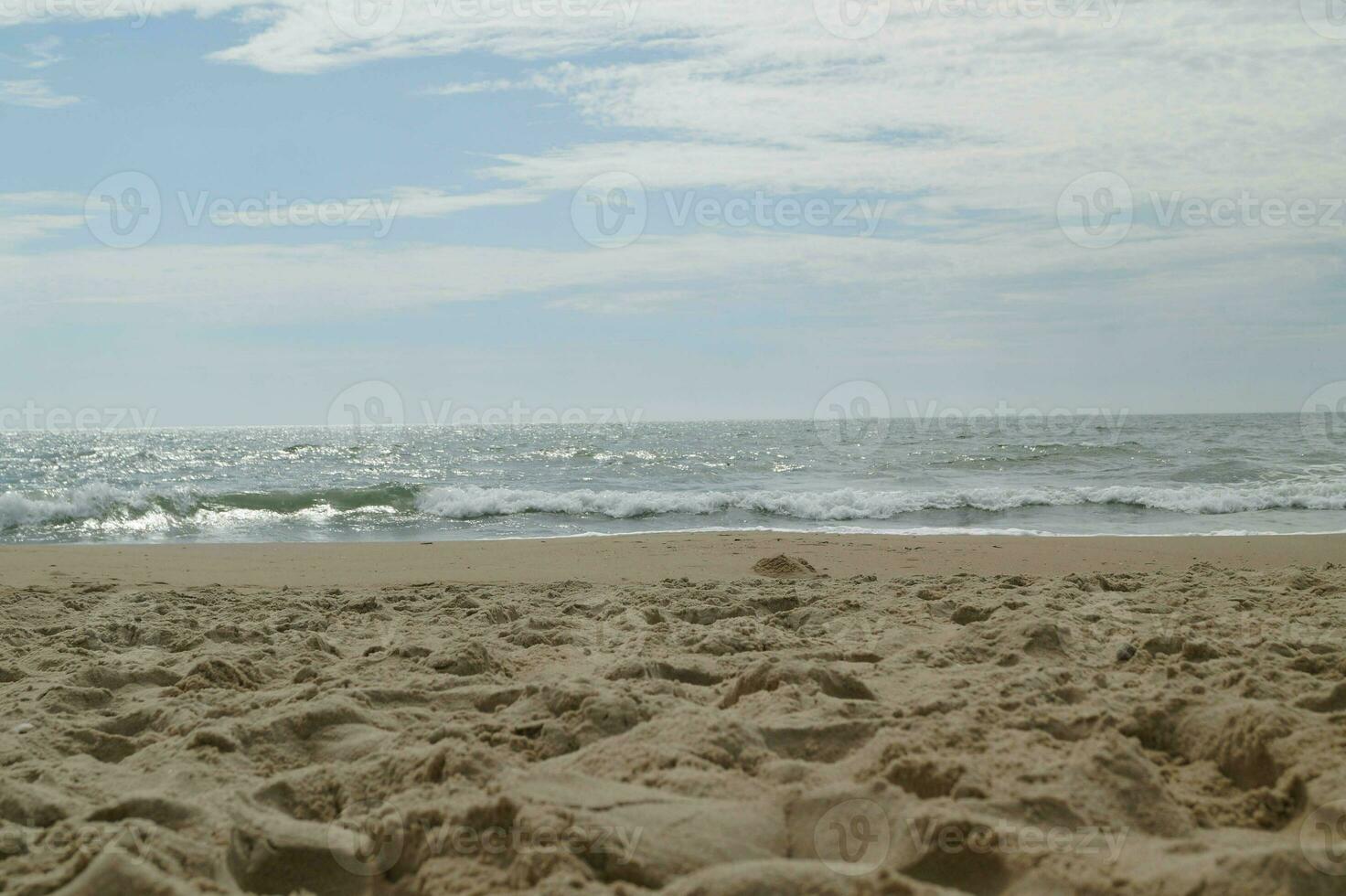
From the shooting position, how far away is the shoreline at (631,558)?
277 inches

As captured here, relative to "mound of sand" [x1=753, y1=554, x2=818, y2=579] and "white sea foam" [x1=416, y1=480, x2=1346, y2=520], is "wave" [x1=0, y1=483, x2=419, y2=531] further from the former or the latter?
"mound of sand" [x1=753, y1=554, x2=818, y2=579]

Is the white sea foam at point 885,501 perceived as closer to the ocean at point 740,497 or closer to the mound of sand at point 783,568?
the ocean at point 740,497

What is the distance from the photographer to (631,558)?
26.4 feet

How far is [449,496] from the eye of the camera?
588 inches

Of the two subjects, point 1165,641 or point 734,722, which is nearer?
point 734,722

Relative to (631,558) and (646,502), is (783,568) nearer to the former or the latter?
(631,558)

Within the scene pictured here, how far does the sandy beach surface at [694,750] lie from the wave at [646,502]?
842 cm

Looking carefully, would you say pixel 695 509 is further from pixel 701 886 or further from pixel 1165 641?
pixel 701 886

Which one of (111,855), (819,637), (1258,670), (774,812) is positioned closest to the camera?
(111,855)

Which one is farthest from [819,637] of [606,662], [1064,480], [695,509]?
[1064,480]

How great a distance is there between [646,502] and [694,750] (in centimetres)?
1155

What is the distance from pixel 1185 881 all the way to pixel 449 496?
14.1 meters

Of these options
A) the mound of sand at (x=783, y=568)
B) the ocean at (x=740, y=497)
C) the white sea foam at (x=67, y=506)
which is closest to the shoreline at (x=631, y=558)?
the mound of sand at (x=783, y=568)

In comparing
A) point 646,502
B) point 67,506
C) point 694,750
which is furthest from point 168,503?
point 694,750
